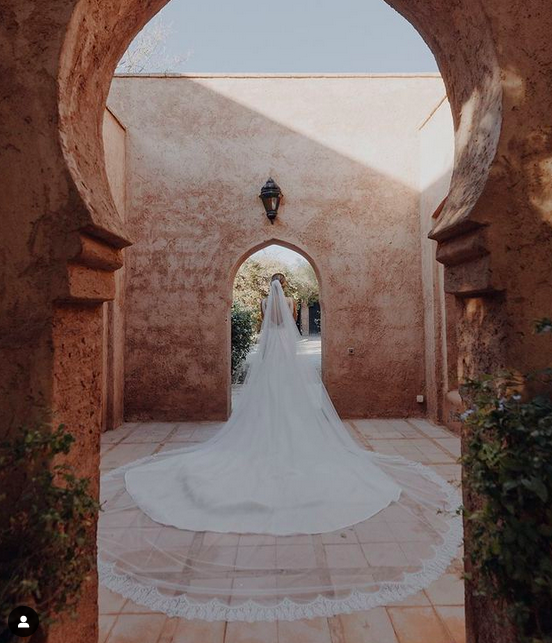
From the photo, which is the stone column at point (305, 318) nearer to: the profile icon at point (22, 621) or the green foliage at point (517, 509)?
the green foliage at point (517, 509)

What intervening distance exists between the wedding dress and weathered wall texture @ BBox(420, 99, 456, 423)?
95.7 inches

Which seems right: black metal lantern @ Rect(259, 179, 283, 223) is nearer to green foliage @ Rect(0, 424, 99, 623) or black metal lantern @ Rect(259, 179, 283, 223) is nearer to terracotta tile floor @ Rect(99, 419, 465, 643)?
terracotta tile floor @ Rect(99, 419, 465, 643)

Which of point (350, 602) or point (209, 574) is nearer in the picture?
point (350, 602)

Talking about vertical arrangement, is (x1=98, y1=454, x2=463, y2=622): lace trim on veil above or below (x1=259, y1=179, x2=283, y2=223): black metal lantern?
below

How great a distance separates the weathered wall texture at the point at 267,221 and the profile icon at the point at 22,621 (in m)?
6.38

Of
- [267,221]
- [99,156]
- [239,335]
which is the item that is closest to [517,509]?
[99,156]

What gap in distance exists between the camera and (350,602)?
2650 mm

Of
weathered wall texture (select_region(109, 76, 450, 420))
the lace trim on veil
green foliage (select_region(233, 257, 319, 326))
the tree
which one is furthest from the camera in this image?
green foliage (select_region(233, 257, 319, 326))

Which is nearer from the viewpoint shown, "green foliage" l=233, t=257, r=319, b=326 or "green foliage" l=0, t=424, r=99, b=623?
"green foliage" l=0, t=424, r=99, b=623

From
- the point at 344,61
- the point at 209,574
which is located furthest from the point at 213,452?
the point at 344,61

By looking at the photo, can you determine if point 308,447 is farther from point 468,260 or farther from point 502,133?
point 502,133

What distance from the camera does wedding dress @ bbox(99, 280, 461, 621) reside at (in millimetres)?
2773

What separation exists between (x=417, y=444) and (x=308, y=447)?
216 centimetres

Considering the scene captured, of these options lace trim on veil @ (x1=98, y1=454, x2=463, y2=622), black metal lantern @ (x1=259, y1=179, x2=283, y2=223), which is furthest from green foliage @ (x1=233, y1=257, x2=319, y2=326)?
lace trim on veil @ (x1=98, y1=454, x2=463, y2=622)
